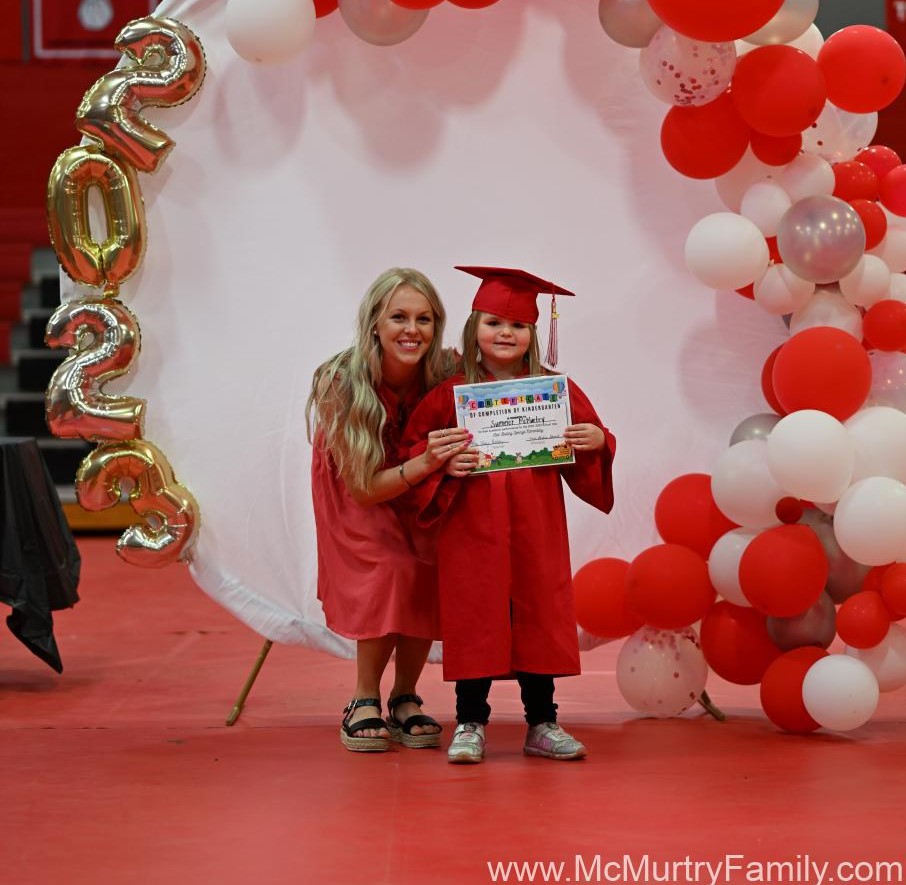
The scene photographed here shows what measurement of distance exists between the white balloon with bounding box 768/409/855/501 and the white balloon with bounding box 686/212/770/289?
0.36 metres

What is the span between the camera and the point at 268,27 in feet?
10.4

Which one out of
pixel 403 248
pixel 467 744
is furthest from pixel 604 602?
pixel 403 248

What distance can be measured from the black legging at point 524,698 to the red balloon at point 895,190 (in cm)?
132

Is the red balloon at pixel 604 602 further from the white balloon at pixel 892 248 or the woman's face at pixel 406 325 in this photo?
the white balloon at pixel 892 248

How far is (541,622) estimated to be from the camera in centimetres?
290

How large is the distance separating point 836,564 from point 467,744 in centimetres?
91

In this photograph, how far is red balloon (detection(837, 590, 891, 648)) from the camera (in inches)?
116

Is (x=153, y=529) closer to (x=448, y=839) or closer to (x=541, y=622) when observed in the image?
(x=541, y=622)

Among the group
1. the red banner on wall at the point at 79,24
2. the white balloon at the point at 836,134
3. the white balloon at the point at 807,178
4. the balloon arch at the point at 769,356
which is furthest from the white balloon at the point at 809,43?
the red banner on wall at the point at 79,24

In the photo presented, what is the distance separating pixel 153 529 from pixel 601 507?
1107 mm

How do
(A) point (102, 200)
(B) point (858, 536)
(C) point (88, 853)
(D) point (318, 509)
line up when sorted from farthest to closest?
(A) point (102, 200) < (D) point (318, 509) < (B) point (858, 536) < (C) point (88, 853)

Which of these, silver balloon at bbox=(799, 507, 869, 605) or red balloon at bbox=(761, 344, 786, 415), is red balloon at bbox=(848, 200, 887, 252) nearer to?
red balloon at bbox=(761, 344, 786, 415)

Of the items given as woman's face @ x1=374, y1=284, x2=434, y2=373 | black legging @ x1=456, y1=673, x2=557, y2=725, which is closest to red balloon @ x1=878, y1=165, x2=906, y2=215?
woman's face @ x1=374, y1=284, x2=434, y2=373

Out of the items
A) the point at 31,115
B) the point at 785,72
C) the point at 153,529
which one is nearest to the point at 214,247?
the point at 153,529
